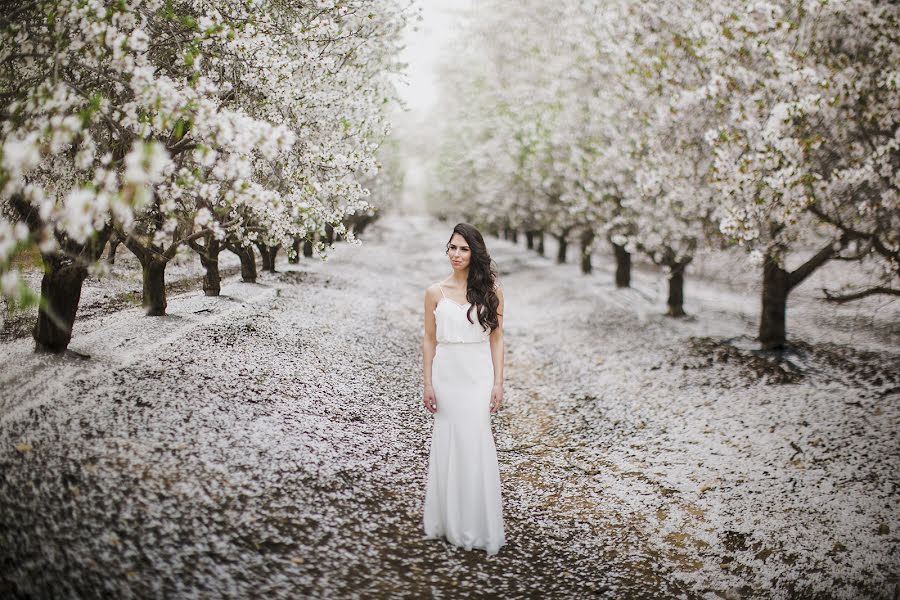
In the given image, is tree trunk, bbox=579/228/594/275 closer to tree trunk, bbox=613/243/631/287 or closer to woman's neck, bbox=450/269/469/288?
tree trunk, bbox=613/243/631/287

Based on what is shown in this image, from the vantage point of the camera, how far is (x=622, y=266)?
24.1 m

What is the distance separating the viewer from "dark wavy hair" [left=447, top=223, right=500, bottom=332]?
5715 mm

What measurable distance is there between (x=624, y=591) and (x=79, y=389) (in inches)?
256

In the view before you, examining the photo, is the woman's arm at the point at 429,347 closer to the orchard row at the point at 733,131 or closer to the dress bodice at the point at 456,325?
the dress bodice at the point at 456,325

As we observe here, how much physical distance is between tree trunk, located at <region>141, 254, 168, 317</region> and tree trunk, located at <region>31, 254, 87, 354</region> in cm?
220

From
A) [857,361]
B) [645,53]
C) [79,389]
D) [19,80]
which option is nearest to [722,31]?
[645,53]

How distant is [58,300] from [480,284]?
6.00 meters

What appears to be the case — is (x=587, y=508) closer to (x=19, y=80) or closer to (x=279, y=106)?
(x=279, y=106)

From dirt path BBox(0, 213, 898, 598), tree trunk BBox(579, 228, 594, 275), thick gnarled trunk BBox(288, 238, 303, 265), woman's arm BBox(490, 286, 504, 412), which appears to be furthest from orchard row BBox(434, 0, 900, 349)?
thick gnarled trunk BBox(288, 238, 303, 265)

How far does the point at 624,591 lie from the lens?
226 inches

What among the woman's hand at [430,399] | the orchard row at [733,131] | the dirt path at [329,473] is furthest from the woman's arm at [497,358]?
the orchard row at [733,131]

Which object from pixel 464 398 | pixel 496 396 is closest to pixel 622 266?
pixel 496 396

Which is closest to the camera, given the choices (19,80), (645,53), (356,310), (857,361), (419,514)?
(419,514)

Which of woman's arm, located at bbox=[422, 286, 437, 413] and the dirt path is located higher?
woman's arm, located at bbox=[422, 286, 437, 413]
